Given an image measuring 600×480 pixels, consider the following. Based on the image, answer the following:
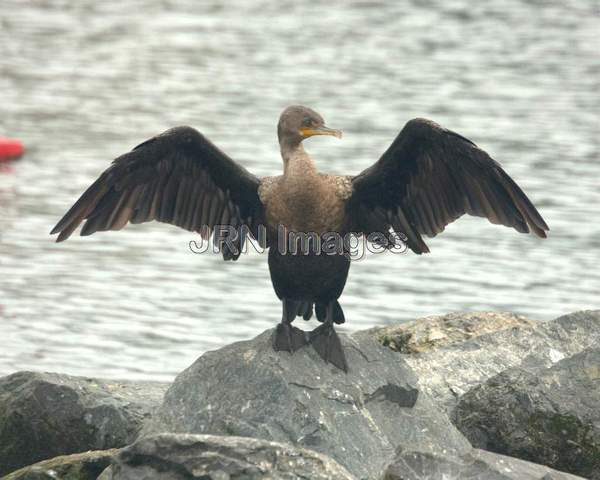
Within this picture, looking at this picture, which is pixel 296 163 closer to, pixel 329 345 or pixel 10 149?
pixel 329 345

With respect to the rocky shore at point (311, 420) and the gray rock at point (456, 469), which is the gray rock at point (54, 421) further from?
the gray rock at point (456, 469)

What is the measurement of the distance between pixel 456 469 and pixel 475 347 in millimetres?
2833

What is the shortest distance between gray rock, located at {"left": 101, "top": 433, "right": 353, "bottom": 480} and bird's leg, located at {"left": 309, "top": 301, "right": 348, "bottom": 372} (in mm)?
1377

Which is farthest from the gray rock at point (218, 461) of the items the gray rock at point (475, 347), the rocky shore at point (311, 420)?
→ the gray rock at point (475, 347)

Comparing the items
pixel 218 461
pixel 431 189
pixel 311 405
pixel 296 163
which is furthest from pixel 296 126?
pixel 218 461

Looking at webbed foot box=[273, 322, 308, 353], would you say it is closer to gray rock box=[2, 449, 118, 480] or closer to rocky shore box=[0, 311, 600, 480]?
rocky shore box=[0, 311, 600, 480]

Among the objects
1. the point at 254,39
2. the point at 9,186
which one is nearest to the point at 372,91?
the point at 254,39

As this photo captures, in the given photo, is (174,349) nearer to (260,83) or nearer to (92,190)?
(92,190)

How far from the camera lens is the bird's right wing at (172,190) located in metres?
8.49

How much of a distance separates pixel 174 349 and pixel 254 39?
69.5 ft

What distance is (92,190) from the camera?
335 inches

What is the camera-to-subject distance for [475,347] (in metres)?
9.56

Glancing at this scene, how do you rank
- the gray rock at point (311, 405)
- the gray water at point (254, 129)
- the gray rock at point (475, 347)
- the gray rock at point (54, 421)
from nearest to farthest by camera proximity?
1. the gray rock at point (311, 405)
2. the gray rock at point (54, 421)
3. the gray rock at point (475, 347)
4. the gray water at point (254, 129)

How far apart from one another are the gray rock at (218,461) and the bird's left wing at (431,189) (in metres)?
2.14
